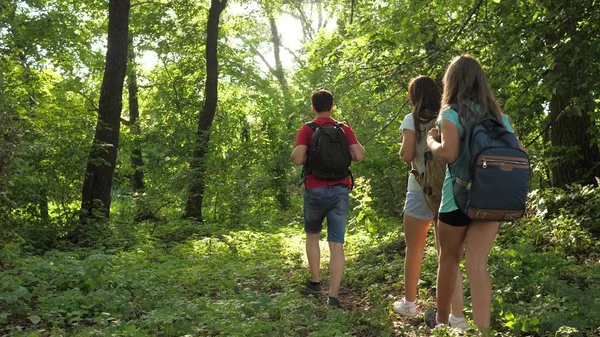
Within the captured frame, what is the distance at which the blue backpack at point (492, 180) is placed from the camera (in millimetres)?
3734

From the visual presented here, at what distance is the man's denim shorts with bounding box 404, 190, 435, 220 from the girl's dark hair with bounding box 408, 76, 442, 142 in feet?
1.51

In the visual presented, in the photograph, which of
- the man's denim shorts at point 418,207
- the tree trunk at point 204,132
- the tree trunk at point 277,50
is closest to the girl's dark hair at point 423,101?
the man's denim shorts at point 418,207

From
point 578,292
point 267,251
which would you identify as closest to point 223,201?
point 267,251

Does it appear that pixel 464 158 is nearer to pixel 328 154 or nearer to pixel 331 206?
pixel 328 154

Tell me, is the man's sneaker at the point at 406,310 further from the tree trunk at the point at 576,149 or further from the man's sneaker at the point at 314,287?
the tree trunk at the point at 576,149

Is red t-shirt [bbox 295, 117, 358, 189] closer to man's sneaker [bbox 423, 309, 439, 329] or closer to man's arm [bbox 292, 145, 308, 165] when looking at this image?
man's arm [bbox 292, 145, 308, 165]

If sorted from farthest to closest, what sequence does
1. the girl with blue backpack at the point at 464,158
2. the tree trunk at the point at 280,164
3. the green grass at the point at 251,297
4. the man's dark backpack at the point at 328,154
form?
the tree trunk at the point at 280,164 → the man's dark backpack at the point at 328,154 → the green grass at the point at 251,297 → the girl with blue backpack at the point at 464,158

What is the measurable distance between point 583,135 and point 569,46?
298 cm

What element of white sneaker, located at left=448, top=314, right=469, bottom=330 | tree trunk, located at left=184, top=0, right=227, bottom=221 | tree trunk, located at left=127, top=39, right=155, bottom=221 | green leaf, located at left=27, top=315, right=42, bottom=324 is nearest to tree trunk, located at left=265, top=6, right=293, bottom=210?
tree trunk, located at left=184, top=0, right=227, bottom=221

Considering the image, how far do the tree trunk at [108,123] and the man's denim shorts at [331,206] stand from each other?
581 cm

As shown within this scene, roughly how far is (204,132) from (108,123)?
5223 mm

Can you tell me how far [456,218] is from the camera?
13.1 feet

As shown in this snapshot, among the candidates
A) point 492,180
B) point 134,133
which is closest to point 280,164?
point 134,133

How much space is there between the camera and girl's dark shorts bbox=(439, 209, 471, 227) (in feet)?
13.0
